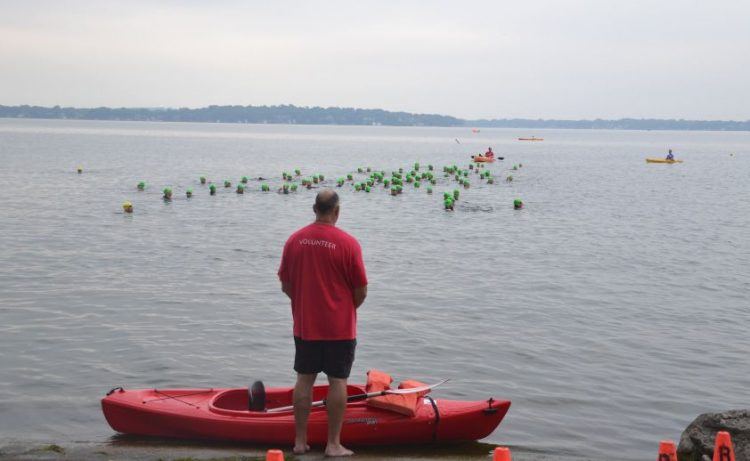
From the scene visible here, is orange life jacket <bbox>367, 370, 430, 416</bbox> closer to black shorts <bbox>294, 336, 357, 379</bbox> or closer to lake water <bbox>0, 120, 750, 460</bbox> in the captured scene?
black shorts <bbox>294, 336, 357, 379</bbox>

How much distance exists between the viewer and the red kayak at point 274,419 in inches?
325

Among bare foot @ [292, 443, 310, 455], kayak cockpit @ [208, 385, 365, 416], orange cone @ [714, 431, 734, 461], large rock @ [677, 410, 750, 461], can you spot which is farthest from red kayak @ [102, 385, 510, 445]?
orange cone @ [714, 431, 734, 461]

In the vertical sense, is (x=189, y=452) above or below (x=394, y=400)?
below

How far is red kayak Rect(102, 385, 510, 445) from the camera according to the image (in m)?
8.25

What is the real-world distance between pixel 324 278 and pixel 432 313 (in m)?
9.14

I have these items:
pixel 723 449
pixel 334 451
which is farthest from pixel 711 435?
pixel 334 451

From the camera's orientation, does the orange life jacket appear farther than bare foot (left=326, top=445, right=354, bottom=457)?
Yes

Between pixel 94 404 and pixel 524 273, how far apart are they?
1267cm

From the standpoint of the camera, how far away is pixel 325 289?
7.12 metres

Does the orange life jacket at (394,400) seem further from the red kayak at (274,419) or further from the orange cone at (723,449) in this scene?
the orange cone at (723,449)

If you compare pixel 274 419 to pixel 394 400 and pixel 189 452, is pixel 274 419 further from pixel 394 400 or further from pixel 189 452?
pixel 394 400

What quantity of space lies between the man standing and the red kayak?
3.18 feet

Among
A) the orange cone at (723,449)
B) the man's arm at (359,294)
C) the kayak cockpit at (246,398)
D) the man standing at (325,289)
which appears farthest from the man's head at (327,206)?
the orange cone at (723,449)

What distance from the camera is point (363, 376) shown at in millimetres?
12008
